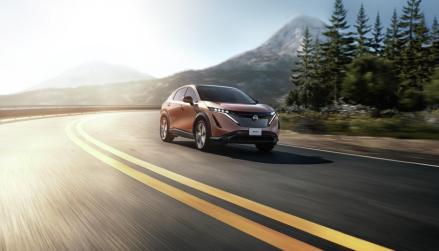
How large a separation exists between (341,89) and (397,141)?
8629 cm

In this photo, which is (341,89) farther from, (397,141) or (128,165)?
(128,165)

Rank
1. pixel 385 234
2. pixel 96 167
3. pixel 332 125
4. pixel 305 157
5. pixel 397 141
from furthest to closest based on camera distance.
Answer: pixel 332 125
pixel 397 141
pixel 305 157
pixel 96 167
pixel 385 234

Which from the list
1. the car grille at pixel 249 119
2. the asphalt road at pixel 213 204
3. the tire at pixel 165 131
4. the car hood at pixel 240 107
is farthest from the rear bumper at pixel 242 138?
the tire at pixel 165 131

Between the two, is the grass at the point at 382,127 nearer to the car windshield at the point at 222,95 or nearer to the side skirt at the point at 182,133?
the car windshield at the point at 222,95

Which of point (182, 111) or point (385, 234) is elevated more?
point (182, 111)

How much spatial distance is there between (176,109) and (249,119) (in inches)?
115

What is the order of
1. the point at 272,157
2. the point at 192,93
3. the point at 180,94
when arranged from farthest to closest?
1. the point at 180,94
2. the point at 192,93
3. the point at 272,157

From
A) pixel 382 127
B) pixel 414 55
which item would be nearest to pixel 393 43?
Result: pixel 414 55

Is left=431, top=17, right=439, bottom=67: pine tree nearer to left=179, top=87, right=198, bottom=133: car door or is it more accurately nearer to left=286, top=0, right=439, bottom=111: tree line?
left=286, top=0, right=439, bottom=111: tree line

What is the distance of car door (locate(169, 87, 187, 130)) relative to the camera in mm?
12828

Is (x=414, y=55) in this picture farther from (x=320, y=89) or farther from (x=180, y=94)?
(x=180, y=94)

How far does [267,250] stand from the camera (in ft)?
11.3

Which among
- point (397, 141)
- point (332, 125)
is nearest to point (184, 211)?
point (397, 141)

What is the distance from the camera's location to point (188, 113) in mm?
12227
